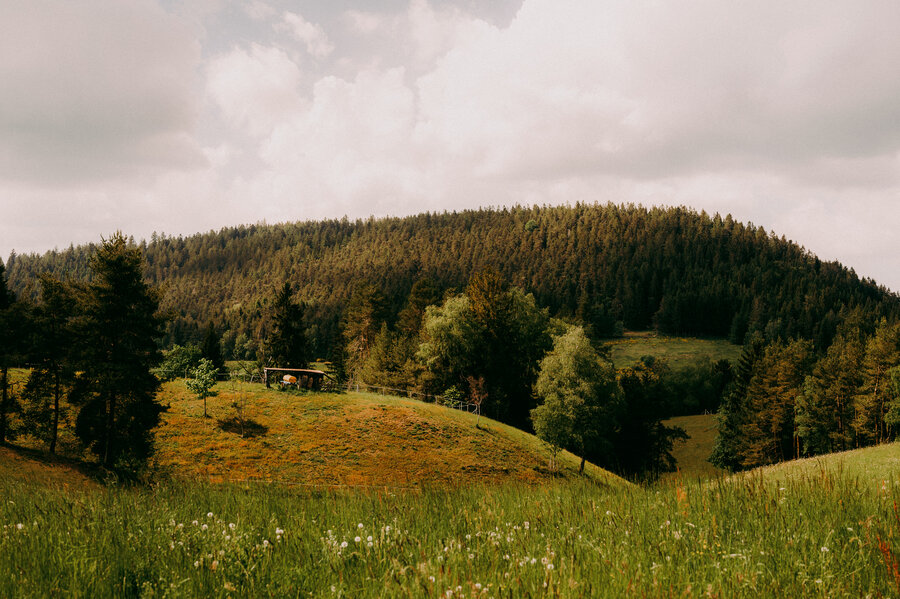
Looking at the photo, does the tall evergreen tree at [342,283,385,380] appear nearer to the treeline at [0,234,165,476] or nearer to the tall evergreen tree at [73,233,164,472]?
the treeline at [0,234,165,476]

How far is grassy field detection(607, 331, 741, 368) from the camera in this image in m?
153

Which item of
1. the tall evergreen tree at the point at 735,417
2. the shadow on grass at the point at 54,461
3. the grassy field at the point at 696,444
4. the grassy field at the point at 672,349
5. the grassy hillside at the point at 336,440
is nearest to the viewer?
the shadow on grass at the point at 54,461

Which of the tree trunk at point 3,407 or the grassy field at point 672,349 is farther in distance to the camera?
the grassy field at point 672,349

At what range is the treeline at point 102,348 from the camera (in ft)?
94.7

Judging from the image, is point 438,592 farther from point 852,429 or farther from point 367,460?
point 852,429

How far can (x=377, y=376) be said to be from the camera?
74.3m

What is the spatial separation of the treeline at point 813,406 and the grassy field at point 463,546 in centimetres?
6721

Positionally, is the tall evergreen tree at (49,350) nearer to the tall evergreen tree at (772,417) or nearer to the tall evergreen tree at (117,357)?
the tall evergreen tree at (117,357)

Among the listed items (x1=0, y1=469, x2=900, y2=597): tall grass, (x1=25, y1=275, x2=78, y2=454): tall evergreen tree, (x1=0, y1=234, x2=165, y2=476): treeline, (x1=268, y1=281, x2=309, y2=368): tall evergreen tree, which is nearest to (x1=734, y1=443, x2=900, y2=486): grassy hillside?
(x1=0, y1=469, x2=900, y2=597): tall grass

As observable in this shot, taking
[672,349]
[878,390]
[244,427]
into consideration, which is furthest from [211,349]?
[672,349]

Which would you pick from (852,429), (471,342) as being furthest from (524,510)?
(852,429)

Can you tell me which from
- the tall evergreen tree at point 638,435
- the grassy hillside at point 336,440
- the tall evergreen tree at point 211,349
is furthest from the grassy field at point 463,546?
the tall evergreen tree at point 211,349

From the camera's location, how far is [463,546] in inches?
179

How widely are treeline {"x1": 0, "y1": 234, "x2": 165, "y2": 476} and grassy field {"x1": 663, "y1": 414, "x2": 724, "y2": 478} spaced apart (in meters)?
73.5
